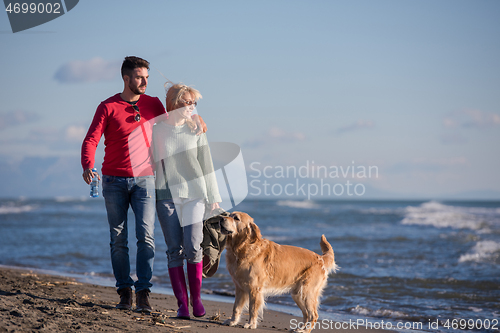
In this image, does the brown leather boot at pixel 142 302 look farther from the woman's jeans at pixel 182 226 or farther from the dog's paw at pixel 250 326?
the dog's paw at pixel 250 326

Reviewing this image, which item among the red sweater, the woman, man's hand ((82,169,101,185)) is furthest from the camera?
the woman

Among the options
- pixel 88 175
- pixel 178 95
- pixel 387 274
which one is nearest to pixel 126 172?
pixel 88 175

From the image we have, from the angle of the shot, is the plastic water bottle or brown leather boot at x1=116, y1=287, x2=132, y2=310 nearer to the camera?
the plastic water bottle

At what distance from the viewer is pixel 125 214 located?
155 inches

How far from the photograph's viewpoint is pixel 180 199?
3.94 meters

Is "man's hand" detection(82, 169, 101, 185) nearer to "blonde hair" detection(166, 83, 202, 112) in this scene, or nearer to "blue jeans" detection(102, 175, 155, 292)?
"blue jeans" detection(102, 175, 155, 292)

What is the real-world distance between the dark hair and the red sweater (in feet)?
0.92

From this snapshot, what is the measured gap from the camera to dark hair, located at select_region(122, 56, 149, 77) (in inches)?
153

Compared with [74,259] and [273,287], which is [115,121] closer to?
[273,287]

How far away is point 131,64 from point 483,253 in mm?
10120

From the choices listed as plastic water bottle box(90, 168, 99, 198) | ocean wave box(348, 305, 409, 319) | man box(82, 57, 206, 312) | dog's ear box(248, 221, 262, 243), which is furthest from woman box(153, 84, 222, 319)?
ocean wave box(348, 305, 409, 319)

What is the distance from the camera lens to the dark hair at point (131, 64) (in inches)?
153

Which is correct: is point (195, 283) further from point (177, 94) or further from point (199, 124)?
point (177, 94)

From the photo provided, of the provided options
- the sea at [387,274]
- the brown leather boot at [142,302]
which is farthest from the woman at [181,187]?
the sea at [387,274]
